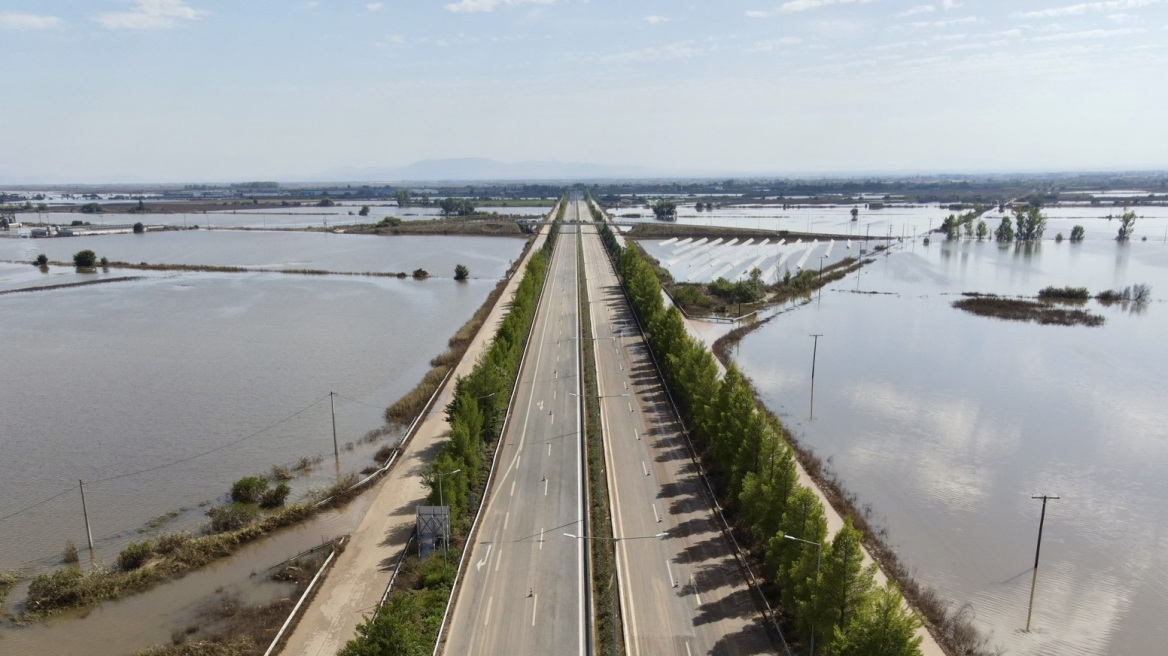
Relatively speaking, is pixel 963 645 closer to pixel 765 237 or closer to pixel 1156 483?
pixel 1156 483

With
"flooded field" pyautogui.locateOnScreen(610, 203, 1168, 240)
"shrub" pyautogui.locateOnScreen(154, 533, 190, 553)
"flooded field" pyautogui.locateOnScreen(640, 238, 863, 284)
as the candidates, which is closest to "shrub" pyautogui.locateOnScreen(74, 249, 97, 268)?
"flooded field" pyautogui.locateOnScreen(640, 238, 863, 284)

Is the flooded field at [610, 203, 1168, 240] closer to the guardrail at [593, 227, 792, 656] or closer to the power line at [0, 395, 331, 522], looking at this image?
the guardrail at [593, 227, 792, 656]

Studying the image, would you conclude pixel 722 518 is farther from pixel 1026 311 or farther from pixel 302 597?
pixel 1026 311

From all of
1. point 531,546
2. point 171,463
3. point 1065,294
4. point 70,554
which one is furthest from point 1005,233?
point 70,554

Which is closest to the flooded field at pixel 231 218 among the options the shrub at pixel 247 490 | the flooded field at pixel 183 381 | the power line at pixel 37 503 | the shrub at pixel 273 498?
the flooded field at pixel 183 381

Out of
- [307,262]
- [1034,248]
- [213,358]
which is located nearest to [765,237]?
[1034,248]
